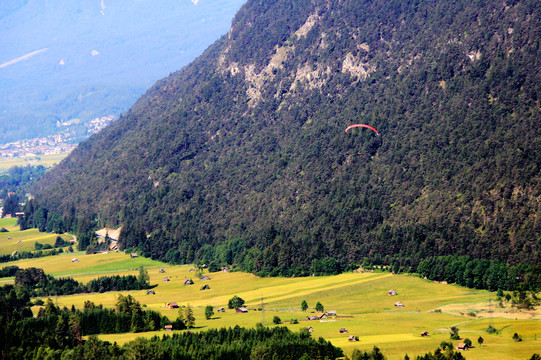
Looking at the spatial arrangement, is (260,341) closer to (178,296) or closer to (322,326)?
(322,326)

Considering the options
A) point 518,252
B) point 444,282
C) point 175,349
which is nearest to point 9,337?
point 175,349

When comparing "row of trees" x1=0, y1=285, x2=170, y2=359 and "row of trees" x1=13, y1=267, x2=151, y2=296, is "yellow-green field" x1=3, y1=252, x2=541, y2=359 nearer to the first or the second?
"row of trees" x1=13, y1=267, x2=151, y2=296

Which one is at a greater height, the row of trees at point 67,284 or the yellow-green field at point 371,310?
the row of trees at point 67,284

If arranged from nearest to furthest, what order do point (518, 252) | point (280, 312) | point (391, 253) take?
point (280, 312) → point (518, 252) → point (391, 253)

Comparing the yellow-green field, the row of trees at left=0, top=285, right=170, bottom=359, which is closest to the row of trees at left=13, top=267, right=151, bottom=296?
the yellow-green field

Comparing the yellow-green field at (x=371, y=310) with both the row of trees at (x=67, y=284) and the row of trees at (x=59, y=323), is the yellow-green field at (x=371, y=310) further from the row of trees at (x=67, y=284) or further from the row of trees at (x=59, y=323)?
the row of trees at (x=59, y=323)

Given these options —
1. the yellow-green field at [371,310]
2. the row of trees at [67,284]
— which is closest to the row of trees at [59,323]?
the yellow-green field at [371,310]
